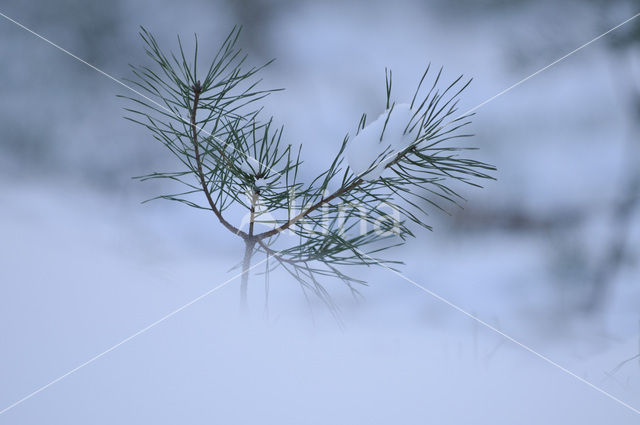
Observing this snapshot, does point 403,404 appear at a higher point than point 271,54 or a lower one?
lower

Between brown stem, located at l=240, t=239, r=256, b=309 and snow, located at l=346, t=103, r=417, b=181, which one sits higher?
snow, located at l=346, t=103, r=417, b=181

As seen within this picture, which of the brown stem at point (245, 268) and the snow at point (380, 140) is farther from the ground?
the snow at point (380, 140)

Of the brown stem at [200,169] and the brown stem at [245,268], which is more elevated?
the brown stem at [200,169]

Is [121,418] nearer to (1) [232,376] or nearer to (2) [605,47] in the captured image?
(1) [232,376]

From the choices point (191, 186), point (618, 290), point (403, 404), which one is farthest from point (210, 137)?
point (618, 290)

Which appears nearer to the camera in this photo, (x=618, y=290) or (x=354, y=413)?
(x=354, y=413)

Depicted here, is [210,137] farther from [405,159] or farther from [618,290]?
[618,290]

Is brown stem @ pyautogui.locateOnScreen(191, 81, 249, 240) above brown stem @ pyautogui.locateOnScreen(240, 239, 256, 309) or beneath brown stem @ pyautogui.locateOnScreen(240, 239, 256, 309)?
above
